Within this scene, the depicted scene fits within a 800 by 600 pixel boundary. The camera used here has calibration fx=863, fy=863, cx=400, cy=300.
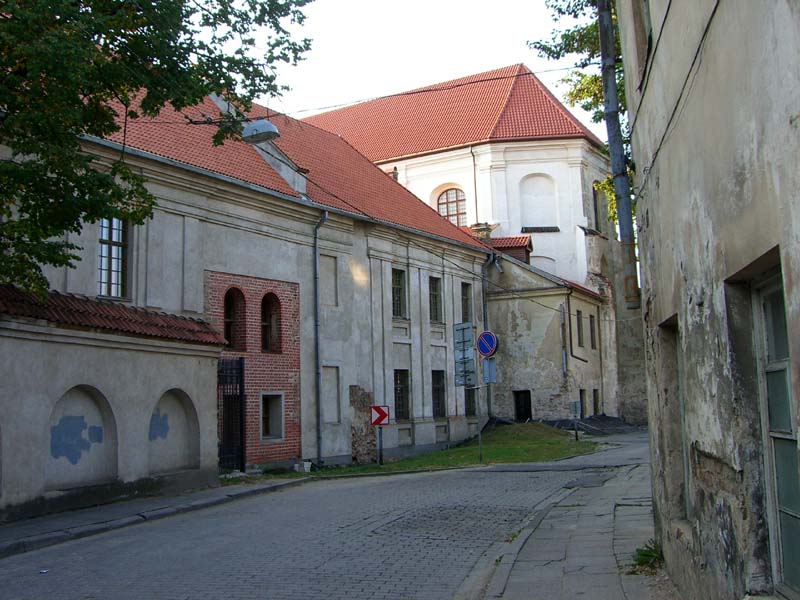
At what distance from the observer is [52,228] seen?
38.6 feet

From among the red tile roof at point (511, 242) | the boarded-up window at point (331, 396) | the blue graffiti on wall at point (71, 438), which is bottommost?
the blue graffiti on wall at point (71, 438)

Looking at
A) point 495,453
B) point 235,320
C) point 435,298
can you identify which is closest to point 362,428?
point 495,453

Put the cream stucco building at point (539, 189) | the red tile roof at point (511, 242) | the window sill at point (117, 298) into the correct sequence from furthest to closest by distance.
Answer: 1. the cream stucco building at point (539, 189)
2. the red tile roof at point (511, 242)
3. the window sill at point (117, 298)

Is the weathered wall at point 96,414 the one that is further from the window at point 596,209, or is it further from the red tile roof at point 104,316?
the window at point 596,209

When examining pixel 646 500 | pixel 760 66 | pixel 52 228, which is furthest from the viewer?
pixel 646 500

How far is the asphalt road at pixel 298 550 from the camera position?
8.19 m

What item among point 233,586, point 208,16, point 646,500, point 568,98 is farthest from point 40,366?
point 568,98

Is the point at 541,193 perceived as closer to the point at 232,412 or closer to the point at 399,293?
the point at 399,293

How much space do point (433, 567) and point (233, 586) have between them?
2115 millimetres

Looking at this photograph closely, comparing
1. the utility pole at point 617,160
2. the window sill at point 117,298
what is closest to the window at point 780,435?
the utility pole at point 617,160

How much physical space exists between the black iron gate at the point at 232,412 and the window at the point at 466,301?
14.0 meters

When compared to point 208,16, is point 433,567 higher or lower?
lower

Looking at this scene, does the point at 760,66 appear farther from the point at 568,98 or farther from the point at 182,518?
the point at 568,98

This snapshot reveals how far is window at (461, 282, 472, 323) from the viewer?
3350cm
